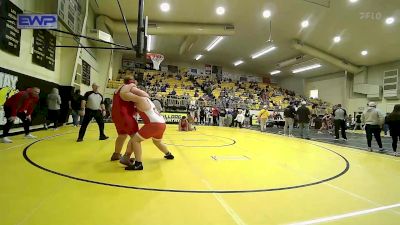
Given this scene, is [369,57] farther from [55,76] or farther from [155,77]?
[55,76]

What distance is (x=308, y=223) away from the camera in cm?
225

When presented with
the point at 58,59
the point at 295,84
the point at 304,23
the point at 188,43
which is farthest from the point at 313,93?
the point at 58,59

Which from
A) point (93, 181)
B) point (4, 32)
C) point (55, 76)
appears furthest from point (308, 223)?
point (55, 76)

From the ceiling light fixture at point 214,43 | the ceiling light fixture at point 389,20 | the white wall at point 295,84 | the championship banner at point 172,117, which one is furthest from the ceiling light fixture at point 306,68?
the championship banner at point 172,117

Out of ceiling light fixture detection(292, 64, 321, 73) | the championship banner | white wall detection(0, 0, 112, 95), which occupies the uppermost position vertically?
ceiling light fixture detection(292, 64, 321, 73)

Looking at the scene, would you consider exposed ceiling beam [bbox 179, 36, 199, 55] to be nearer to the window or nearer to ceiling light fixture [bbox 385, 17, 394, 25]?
ceiling light fixture [bbox 385, 17, 394, 25]

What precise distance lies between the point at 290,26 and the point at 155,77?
1651cm

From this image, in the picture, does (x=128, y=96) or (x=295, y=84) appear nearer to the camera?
(x=128, y=96)

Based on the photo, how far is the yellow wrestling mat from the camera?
2297mm

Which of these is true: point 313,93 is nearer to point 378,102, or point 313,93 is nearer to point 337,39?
point 378,102

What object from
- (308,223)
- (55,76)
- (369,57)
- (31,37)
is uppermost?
(369,57)

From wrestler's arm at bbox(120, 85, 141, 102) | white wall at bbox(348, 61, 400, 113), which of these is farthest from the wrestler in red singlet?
white wall at bbox(348, 61, 400, 113)

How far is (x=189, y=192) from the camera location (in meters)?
3.00

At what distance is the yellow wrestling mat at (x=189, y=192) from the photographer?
7.54 ft
